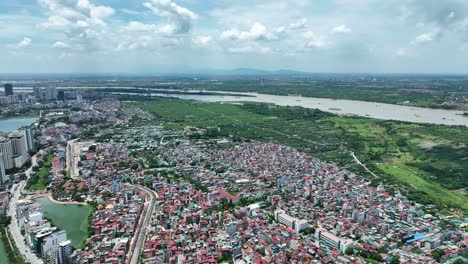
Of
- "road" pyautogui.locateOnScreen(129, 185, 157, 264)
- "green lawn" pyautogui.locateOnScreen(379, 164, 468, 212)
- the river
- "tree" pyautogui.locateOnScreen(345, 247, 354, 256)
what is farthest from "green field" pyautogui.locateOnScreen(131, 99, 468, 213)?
"road" pyautogui.locateOnScreen(129, 185, 157, 264)

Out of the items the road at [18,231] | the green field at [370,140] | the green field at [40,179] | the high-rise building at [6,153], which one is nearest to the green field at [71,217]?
the road at [18,231]

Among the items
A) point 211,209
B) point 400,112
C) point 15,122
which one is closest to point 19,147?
point 211,209

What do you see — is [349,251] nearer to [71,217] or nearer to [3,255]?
[71,217]

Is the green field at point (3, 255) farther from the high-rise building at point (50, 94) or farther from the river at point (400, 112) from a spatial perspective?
the high-rise building at point (50, 94)

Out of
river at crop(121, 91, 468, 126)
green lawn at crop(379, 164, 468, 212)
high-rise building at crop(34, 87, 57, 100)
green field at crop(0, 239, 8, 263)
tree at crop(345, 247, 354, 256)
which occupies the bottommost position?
green field at crop(0, 239, 8, 263)

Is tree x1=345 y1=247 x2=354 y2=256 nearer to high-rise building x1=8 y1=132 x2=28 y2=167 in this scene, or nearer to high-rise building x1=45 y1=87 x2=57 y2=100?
high-rise building x1=8 y1=132 x2=28 y2=167

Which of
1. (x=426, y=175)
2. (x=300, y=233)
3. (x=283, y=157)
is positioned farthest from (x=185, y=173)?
(x=426, y=175)

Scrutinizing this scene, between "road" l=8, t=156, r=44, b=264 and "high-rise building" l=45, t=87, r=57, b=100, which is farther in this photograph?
"high-rise building" l=45, t=87, r=57, b=100
